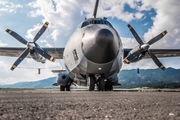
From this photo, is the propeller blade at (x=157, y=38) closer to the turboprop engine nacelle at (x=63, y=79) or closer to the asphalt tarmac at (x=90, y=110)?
the turboprop engine nacelle at (x=63, y=79)

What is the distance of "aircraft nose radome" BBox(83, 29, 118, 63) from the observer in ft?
25.2

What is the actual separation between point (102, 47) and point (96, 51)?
37cm

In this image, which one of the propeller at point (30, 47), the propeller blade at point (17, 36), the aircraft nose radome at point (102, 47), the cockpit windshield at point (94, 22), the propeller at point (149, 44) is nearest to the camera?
the aircraft nose radome at point (102, 47)

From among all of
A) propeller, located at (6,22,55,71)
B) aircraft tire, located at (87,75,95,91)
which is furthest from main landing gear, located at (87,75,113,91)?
propeller, located at (6,22,55,71)

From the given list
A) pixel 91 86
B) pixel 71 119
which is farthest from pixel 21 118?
pixel 91 86

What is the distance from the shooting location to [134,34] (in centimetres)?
1524

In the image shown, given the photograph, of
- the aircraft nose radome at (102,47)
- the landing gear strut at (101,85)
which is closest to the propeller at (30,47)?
the landing gear strut at (101,85)

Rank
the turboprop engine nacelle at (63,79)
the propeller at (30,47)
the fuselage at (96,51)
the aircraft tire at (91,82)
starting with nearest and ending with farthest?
the fuselage at (96,51) → the aircraft tire at (91,82) → the propeller at (30,47) → the turboprop engine nacelle at (63,79)

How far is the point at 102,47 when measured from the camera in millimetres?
7809

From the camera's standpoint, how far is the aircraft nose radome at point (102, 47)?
302 inches

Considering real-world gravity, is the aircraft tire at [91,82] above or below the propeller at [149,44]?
below

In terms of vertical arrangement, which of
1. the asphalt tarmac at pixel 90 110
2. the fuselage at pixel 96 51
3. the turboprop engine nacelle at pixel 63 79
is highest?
the fuselage at pixel 96 51

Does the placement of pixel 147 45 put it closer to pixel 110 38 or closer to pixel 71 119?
pixel 110 38

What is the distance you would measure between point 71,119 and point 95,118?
203mm
